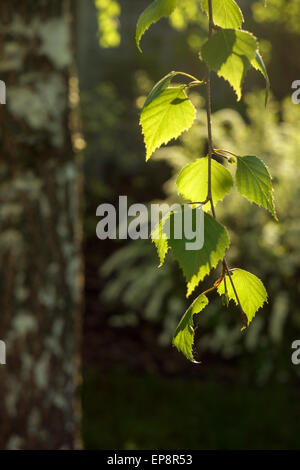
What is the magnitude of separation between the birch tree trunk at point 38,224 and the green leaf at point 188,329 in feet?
6.29

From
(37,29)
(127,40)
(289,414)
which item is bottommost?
(289,414)

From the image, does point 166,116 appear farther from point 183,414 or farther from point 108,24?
point 108,24

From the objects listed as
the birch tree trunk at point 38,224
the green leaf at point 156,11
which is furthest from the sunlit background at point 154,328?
the green leaf at point 156,11

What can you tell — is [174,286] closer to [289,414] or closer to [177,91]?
[289,414]

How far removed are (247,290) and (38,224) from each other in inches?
76.5

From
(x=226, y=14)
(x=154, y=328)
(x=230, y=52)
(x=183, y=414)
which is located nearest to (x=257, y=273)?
(x=154, y=328)

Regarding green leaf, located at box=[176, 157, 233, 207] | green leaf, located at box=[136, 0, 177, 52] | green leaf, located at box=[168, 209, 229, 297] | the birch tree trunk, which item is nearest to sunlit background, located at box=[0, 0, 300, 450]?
the birch tree trunk

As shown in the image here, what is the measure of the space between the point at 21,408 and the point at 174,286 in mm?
2536

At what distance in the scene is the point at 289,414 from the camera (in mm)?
3855

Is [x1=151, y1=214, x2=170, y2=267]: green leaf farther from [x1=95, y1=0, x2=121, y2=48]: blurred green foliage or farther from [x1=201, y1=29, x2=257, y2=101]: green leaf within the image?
[x1=95, y1=0, x2=121, y2=48]: blurred green foliage

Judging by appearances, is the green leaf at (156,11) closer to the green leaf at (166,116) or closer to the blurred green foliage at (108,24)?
the green leaf at (166,116)

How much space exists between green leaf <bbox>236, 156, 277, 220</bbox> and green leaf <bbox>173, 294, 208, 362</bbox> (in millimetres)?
128

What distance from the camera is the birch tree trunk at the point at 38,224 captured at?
2.46m
